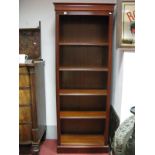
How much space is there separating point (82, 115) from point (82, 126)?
1.14 feet

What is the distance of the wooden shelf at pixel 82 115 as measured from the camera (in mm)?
2867

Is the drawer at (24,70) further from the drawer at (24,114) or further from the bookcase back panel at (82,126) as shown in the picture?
the bookcase back panel at (82,126)

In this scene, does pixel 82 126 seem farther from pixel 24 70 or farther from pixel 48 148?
pixel 24 70

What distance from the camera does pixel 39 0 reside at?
306 centimetres

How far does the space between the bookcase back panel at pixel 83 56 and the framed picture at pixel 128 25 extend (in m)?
0.81

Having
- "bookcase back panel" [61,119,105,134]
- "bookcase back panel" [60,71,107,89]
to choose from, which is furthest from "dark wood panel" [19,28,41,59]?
"bookcase back panel" [61,119,105,134]

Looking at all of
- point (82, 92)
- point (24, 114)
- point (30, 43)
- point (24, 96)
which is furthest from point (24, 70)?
point (82, 92)

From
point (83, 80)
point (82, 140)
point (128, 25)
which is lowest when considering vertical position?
point (82, 140)

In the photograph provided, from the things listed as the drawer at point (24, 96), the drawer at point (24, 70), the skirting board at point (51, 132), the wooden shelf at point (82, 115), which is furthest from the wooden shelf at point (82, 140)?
the drawer at point (24, 70)

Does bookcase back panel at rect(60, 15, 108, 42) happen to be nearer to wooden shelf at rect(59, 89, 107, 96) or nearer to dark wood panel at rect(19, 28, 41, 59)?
dark wood panel at rect(19, 28, 41, 59)

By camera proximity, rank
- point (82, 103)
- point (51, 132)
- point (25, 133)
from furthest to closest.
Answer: point (51, 132) < point (82, 103) < point (25, 133)

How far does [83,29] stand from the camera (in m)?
3.06
